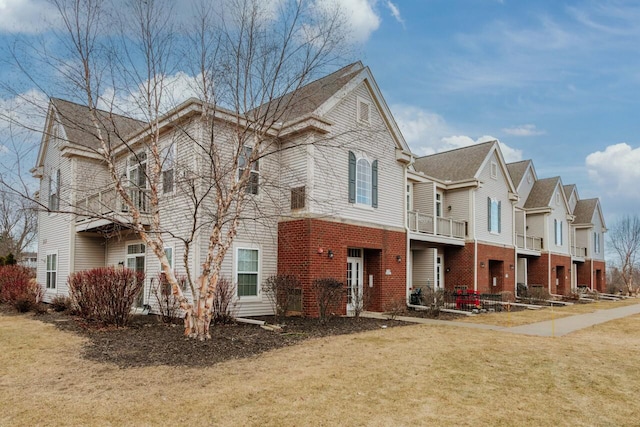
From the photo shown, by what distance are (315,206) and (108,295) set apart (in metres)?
6.46

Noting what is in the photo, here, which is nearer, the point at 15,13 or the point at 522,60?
the point at 15,13

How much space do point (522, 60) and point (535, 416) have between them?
45.6ft

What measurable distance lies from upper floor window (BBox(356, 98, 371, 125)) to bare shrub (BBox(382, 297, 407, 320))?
6.72 m

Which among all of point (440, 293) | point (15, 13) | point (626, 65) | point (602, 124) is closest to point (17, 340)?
point (15, 13)

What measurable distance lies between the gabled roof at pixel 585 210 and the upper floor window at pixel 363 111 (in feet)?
101

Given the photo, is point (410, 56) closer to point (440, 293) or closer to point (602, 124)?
point (440, 293)

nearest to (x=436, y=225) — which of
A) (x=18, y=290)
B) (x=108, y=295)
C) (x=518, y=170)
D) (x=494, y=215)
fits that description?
(x=494, y=215)

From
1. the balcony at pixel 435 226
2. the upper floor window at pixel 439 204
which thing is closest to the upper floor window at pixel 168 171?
the balcony at pixel 435 226

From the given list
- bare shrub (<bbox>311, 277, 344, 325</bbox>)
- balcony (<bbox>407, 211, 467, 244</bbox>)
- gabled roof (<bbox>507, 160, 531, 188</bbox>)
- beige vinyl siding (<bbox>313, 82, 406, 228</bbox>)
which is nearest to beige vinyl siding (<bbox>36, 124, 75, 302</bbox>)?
beige vinyl siding (<bbox>313, 82, 406, 228</bbox>)

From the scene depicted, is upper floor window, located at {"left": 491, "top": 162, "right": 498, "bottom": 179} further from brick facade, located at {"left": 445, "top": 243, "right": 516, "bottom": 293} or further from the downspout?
brick facade, located at {"left": 445, "top": 243, "right": 516, "bottom": 293}

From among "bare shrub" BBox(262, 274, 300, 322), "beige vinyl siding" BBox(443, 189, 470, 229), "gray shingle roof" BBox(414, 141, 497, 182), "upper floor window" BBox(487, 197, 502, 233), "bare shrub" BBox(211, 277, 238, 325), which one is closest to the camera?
"bare shrub" BBox(211, 277, 238, 325)

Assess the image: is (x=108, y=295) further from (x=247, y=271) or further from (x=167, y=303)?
(x=247, y=271)

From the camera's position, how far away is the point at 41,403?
18.6ft

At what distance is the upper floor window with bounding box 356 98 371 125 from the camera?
16297 mm
